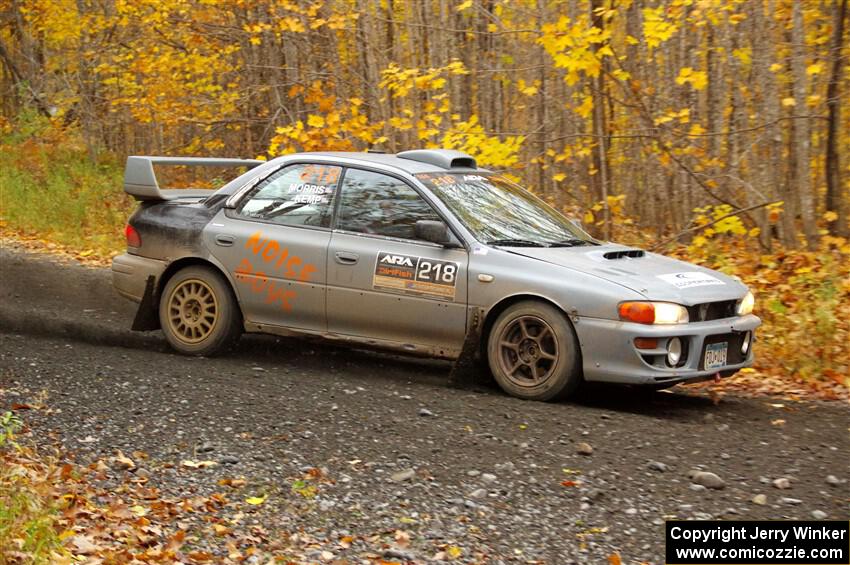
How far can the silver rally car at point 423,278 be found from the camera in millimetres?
6996

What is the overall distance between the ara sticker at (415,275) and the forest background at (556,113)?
8.63 feet

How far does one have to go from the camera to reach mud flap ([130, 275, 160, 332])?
873 centimetres

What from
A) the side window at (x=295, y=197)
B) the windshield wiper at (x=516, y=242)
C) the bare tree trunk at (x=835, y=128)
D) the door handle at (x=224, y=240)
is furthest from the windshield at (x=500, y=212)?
the bare tree trunk at (x=835, y=128)

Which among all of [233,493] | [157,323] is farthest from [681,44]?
[233,493]

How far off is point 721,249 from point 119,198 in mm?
10510

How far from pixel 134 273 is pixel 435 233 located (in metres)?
2.85

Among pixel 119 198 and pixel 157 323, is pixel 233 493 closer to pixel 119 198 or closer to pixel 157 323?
pixel 157 323

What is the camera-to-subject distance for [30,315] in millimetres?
9930

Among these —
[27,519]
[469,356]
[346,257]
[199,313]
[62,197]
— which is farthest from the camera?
[62,197]

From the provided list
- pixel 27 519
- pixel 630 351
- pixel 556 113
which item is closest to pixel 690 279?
pixel 630 351

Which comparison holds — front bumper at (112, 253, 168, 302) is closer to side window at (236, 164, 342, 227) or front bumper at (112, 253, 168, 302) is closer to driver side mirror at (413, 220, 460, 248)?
side window at (236, 164, 342, 227)

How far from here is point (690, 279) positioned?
24.0ft

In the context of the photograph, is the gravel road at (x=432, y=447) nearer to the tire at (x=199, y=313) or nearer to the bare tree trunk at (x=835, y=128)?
the tire at (x=199, y=313)

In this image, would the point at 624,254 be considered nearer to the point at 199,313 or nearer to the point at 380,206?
the point at 380,206
